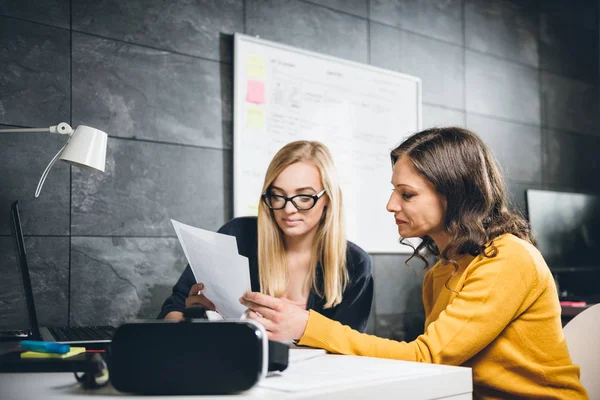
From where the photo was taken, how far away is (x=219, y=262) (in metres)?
1.26

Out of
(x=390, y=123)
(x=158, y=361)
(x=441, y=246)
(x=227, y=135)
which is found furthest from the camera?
(x=390, y=123)

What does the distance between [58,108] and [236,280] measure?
108cm

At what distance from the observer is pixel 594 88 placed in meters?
3.94

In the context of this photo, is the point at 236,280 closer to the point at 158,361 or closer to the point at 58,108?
the point at 158,361

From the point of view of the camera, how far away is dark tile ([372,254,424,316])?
9.34ft

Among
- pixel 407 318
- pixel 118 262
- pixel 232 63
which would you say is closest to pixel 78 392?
pixel 118 262

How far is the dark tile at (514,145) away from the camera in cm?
335

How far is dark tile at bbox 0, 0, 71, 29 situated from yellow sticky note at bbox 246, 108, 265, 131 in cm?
75

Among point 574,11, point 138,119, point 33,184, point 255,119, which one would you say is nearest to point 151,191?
point 138,119

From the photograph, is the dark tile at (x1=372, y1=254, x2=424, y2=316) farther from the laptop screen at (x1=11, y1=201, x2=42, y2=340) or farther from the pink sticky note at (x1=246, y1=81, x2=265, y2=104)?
the laptop screen at (x1=11, y1=201, x2=42, y2=340)

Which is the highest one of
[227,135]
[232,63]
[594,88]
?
[594,88]

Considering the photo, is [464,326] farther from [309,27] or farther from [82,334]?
[309,27]

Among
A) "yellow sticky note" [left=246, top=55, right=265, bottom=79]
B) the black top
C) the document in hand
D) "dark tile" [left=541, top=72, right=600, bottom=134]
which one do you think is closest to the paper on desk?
the document in hand

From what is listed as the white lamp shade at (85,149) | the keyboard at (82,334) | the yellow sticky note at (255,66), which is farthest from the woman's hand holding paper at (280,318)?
the yellow sticky note at (255,66)
